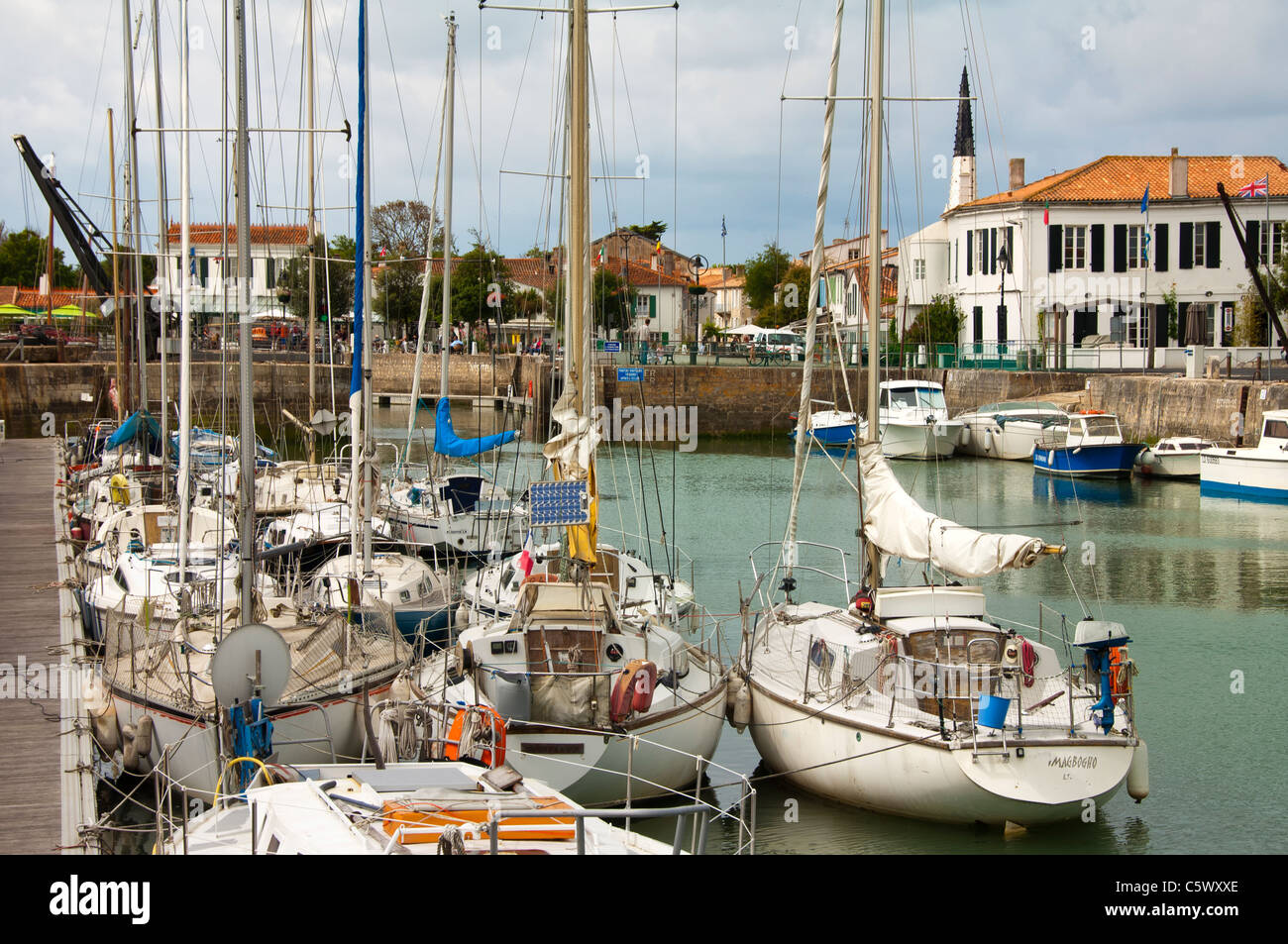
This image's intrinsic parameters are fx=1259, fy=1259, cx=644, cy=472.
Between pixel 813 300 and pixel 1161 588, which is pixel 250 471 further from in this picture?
pixel 1161 588

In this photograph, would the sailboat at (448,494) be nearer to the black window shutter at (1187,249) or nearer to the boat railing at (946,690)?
the boat railing at (946,690)

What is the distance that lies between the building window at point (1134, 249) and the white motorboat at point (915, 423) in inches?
566

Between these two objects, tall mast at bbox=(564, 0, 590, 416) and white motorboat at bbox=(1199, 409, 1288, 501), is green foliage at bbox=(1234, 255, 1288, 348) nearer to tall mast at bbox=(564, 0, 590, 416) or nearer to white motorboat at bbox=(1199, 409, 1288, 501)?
white motorboat at bbox=(1199, 409, 1288, 501)

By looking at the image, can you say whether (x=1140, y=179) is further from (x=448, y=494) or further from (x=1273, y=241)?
(x=448, y=494)

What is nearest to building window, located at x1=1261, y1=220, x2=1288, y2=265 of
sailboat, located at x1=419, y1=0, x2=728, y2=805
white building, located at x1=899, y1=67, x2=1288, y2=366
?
white building, located at x1=899, y1=67, x2=1288, y2=366

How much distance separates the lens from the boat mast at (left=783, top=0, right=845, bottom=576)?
17172 mm

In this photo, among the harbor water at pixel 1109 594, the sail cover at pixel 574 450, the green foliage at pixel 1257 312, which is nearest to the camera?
the harbor water at pixel 1109 594

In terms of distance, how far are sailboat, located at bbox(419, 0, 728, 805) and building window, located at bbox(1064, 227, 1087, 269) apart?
45.8 m

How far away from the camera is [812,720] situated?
Answer: 13617mm

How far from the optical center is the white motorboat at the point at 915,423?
1836 inches

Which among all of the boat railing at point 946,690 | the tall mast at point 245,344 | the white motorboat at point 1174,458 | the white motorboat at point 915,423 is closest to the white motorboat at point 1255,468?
the white motorboat at point 1174,458

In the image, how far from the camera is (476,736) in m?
11.9

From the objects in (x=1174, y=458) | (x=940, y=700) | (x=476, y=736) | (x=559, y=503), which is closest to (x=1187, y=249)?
(x=1174, y=458)
